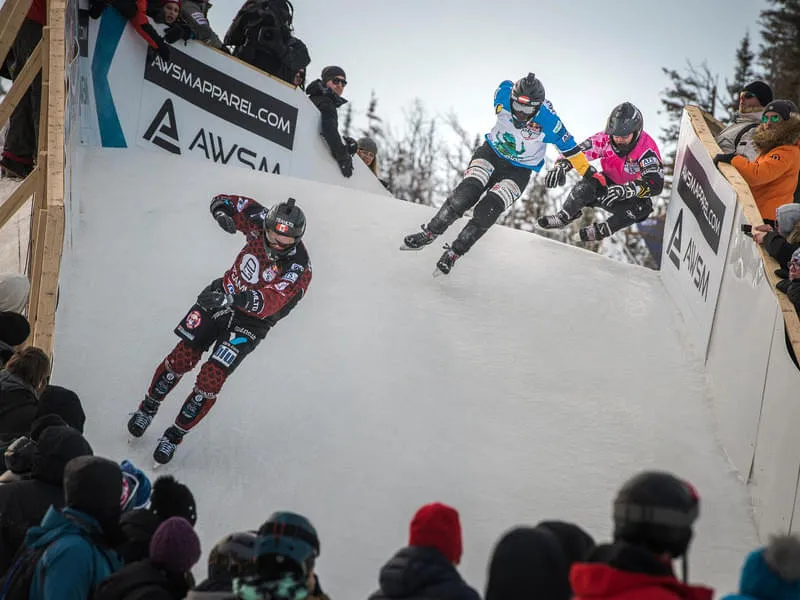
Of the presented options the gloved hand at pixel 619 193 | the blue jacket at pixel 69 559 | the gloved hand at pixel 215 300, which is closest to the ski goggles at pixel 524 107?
the gloved hand at pixel 619 193

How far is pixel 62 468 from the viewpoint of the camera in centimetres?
425

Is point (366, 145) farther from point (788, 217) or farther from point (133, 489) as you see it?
point (133, 489)

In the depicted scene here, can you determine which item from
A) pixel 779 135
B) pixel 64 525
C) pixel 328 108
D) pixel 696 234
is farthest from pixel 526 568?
pixel 328 108

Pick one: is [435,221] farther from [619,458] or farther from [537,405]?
[619,458]

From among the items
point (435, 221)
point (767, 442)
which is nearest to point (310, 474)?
point (767, 442)

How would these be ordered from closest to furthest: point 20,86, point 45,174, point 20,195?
1. point 45,174
2. point 20,195
3. point 20,86

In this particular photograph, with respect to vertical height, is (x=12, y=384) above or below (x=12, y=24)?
below

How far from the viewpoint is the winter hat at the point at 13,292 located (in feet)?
21.6

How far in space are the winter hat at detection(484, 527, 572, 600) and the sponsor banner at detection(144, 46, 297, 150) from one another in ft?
31.2

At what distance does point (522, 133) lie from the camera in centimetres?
1018

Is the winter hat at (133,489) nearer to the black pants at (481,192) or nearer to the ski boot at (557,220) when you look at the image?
the black pants at (481,192)

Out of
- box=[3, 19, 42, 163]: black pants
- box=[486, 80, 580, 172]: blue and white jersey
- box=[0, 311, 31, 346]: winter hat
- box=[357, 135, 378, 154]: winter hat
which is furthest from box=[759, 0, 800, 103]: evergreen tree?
box=[0, 311, 31, 346]: winter hat

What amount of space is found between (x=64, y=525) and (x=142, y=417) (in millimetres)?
3641

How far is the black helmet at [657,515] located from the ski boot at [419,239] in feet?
25.0
